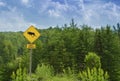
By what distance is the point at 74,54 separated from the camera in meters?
63.9

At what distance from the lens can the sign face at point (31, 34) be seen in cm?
1695

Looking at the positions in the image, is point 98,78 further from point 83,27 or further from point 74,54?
point 83,27

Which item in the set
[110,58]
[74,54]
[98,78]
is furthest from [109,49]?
[98,78]

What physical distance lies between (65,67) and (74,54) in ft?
10.2

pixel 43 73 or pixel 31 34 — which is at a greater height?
pixel 31 34

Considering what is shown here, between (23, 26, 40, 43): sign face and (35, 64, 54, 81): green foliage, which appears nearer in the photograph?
(23, 26, 40, 43): sign face

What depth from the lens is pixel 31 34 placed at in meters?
17.1

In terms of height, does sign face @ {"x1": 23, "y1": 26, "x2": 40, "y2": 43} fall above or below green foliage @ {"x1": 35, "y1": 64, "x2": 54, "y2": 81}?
above

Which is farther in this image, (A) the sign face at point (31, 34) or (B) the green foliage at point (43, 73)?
(B) the green foliage at point (43, 73)

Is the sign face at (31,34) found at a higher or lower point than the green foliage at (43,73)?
higher

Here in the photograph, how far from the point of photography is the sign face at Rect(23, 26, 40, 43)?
16953mm

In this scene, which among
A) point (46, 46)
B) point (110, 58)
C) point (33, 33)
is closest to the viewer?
point (33, 33)

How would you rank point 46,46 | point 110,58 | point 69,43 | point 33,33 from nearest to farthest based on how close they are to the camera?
point 33,33 → point 110,58 → point 69,43 → point 46,46

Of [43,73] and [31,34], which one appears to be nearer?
[31,34]
